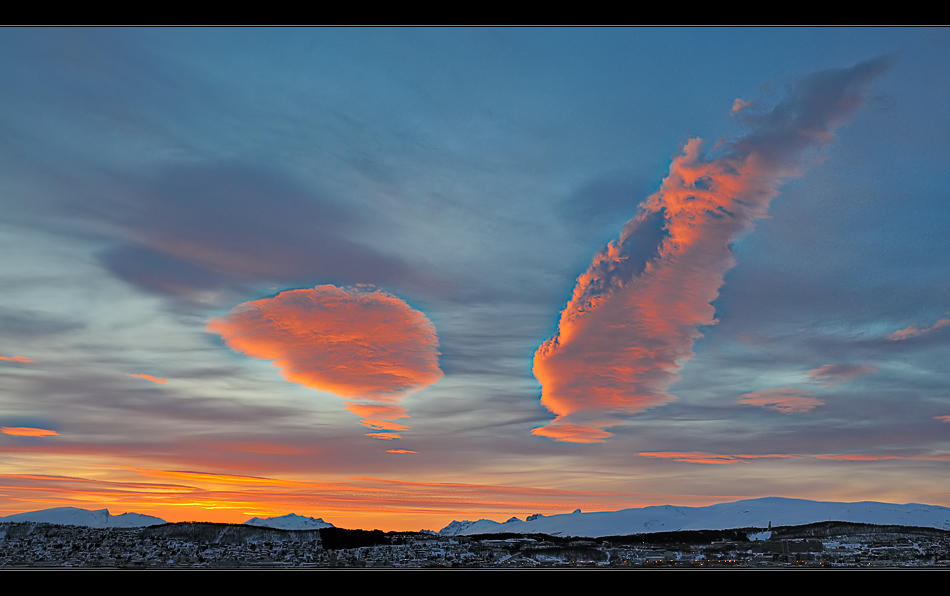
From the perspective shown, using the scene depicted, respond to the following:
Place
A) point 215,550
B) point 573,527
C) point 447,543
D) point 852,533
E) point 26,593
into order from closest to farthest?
point 26,593
point 215,550
point 447,543
point 852,533
point 573,527

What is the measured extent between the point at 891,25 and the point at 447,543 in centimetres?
7472

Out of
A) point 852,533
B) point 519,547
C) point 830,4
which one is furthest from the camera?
point 852,533

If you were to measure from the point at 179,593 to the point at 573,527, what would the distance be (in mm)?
168976

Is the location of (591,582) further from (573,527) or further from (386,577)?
(573,527)

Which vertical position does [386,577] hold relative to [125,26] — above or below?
below

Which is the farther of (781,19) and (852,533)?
(852,533)

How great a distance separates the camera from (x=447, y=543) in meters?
74.6

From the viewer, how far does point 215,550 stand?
70.1 metres

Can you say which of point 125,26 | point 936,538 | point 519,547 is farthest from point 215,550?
point 936,538

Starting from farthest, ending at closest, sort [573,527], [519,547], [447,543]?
[573,527], [447,543], [519,547]

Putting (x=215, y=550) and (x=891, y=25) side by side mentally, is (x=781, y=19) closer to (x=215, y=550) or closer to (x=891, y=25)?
(x=891, y=25)

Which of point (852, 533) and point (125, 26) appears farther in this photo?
point (852, 533)

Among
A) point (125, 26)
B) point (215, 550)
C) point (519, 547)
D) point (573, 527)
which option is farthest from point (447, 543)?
point (573, 527)

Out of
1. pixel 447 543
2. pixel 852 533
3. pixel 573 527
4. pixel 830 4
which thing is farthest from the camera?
pixel 573 527
